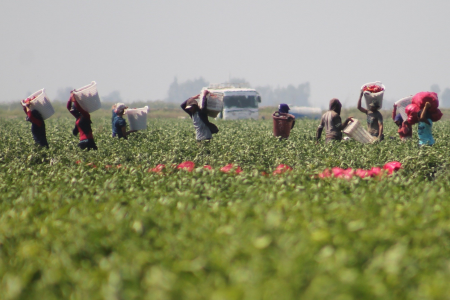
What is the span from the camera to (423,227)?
357cm

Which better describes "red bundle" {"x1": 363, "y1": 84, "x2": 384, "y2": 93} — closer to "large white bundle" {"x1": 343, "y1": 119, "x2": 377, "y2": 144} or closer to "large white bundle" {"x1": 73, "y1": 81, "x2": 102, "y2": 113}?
"large white bundle" {"x1": 343, "y1": 119, "x2": 377, "y2": 144}

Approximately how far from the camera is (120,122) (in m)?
12.8

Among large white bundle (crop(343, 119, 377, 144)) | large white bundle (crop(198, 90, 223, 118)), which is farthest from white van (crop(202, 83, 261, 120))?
large white bundle (crop(198, 90, 223, 118))

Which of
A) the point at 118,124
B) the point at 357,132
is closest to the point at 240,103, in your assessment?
the point at 118,124

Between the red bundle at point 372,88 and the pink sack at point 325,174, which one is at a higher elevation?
the pink sack at point 325,174

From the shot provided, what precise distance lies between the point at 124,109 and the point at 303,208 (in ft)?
33.6

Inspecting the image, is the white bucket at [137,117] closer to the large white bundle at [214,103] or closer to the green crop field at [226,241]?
the large white bundle at [214,103]

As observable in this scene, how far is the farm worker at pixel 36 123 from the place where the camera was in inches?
411

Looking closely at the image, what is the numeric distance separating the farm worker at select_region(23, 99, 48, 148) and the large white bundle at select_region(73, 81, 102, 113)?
1381 mm

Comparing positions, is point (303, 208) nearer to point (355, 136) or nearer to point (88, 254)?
point (88, 254)

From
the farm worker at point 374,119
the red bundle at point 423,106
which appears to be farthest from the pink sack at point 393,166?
the farm worker at point 374,119

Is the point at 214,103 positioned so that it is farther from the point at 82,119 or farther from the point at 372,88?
the point at 372,88

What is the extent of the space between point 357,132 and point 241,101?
2298cm

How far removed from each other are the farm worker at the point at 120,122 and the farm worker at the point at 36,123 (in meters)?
2.13
